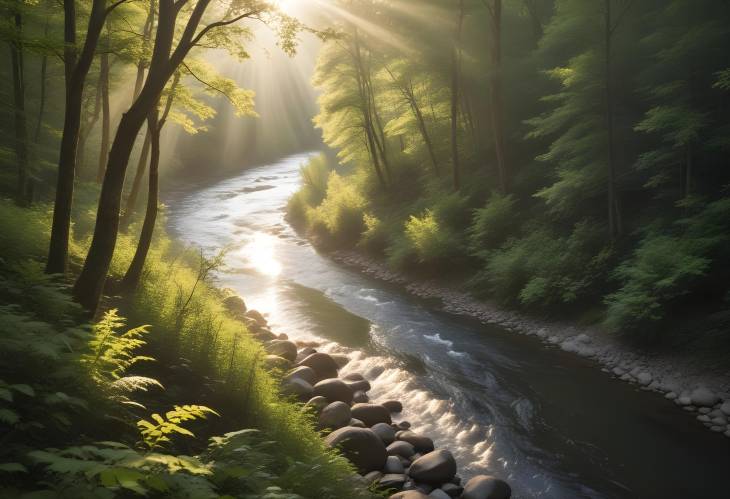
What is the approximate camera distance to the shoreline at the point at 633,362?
8720 millimetres

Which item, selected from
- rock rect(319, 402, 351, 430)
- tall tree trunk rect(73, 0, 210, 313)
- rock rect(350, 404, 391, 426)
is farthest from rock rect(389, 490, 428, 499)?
tall tree trunk rect(73, 0, 210, 313)

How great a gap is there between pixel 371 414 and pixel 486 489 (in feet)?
8.68

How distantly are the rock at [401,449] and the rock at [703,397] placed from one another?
17.9 ft

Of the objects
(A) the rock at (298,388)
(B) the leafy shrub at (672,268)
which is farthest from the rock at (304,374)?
(B) the leafy shrub at (672,268)

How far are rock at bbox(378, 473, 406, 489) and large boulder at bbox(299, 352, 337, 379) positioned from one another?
13.4 ft

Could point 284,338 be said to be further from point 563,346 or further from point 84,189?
point 84,189

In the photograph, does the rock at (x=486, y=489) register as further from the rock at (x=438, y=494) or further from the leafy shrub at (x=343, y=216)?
the leafy shrub at (x=343, y=216)

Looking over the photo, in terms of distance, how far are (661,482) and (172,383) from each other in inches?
286

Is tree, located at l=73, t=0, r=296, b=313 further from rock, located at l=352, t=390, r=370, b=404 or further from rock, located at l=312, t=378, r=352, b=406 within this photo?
rock, located at l=352, t=390, r=370, b=404

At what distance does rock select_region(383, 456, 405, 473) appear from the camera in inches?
286

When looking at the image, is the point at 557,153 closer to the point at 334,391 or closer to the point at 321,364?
the point at 321,364

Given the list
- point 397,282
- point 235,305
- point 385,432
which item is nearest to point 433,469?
point 385,432

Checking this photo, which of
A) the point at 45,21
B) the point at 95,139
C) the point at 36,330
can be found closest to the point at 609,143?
the point at 36,330

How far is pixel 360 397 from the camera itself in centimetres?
983
